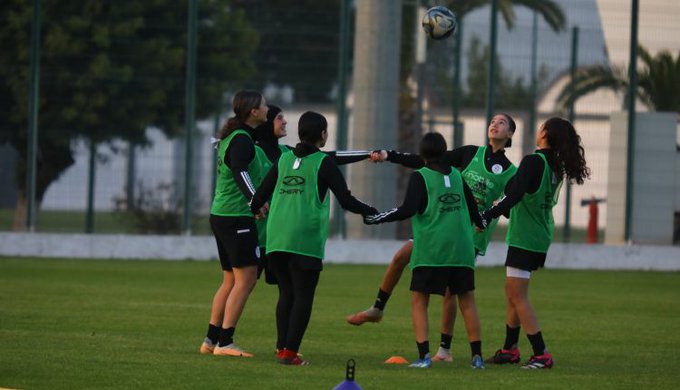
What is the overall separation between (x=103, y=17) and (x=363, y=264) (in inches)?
258

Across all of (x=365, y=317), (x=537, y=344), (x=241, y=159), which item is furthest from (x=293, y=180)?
(x=537, y=344)

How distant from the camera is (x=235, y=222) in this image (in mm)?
11672

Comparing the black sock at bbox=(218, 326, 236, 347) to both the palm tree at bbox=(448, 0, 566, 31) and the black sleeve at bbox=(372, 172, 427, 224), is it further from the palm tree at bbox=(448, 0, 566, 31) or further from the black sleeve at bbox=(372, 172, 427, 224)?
the palm tree at bbox=(448, 0, 566, 31)

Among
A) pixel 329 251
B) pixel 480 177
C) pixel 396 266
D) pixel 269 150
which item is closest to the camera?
pixel 269 150

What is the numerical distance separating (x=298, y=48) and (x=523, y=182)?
1496 centimetres

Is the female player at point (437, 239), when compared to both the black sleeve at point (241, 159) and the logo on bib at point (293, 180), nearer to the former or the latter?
the logo on bib at point (293, 180)

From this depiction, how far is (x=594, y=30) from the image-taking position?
2684 centimetres

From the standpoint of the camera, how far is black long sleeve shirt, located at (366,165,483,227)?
35.5 ft

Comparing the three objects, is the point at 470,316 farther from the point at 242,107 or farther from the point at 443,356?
the point at 242,107

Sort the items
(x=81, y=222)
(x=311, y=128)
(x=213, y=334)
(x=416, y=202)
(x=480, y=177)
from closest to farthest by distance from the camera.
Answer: (x=416, y=202)
(x=311, y=128)
(x=213, y=334)
(x=480, y=177)
(x=81, y=222)

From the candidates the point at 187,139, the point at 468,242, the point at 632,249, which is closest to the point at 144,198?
the point at 187,139

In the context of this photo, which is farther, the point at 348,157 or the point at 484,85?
the point at 484,85

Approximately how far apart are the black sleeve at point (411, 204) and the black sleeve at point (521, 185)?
58 cm

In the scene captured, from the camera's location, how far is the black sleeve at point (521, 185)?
436 inches
